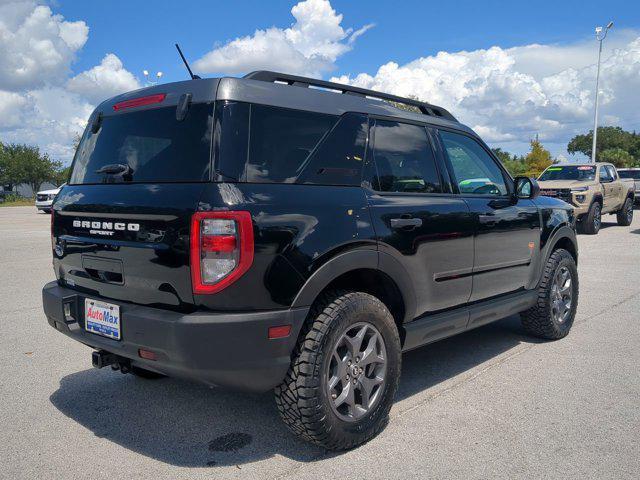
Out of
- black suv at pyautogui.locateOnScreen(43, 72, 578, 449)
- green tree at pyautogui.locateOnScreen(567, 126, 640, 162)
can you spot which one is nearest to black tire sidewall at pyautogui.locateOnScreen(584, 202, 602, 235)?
black suv at pyautogui.locateOnScreen(43, 72, 578, 449)

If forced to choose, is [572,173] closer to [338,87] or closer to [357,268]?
[338,87]

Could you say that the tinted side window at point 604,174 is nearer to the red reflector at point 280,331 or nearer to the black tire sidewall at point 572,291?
the black tire sidewall at point 572,291

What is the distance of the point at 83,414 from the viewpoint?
11.1 feet

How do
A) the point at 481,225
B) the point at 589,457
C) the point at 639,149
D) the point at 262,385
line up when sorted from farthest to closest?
the point at 639,149
the point at 481,225
the point at 589,457
the point at 262,385

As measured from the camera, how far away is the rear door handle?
316cm

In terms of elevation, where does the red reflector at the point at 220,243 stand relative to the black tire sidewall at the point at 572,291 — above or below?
above

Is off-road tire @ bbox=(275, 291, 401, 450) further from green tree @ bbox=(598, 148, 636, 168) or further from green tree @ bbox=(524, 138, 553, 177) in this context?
green tree @ bbox=(598, 148, 636, 168)

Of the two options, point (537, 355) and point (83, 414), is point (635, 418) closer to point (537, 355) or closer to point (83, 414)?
point (537, 355)

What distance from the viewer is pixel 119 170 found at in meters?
3.02

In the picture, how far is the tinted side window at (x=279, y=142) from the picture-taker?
2680mm

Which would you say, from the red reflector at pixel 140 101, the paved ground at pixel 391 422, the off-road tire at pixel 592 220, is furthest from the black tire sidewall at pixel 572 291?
the off-road tire at pixel 592 220

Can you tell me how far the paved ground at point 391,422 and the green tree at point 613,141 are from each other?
76108 mm

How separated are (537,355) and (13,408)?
3.94 meters

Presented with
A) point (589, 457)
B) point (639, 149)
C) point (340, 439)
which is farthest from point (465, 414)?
point (639, 149)
